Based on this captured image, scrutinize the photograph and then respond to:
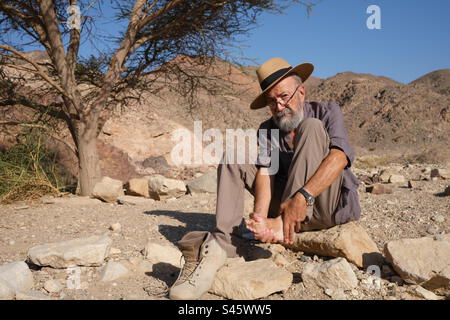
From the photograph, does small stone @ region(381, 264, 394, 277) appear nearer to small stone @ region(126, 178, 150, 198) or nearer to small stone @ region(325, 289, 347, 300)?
small stone @ region(325, 289, 347, 300)

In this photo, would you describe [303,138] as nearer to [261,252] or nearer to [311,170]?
[311,170]

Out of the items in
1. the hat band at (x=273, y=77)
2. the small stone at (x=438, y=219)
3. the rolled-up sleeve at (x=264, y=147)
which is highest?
the hat band at (x=273, y=77)

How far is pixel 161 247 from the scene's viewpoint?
2744 millimetres

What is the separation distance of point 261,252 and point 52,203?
285cm

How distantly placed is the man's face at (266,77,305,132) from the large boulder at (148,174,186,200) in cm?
254

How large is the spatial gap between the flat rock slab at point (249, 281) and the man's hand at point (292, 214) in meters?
0.22

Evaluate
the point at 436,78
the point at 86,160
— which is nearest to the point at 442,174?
the point at 86,160

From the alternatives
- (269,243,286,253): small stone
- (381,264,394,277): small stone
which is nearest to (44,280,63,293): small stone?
(269,243,286,253): small stone

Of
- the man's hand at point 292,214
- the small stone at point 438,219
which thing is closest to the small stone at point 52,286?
the man's hand at point 292,214

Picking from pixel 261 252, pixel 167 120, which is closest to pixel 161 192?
pixel 261 252

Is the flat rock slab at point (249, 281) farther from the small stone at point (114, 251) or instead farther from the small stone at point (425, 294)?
the small stone at point (114, 251)

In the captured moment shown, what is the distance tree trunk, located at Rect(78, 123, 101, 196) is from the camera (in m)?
5.14

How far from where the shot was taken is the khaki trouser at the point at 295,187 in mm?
2322

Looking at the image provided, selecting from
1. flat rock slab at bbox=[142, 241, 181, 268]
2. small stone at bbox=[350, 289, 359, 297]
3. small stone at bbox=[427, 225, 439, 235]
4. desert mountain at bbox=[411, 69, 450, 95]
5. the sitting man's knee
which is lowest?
small stone at bbox=[350, 289, 359, 297]
